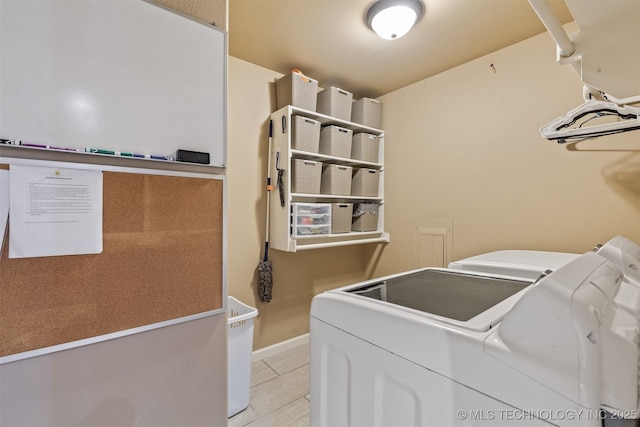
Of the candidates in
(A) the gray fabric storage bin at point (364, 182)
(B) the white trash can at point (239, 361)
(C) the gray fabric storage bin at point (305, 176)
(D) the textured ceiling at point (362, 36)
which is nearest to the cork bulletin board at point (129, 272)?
(B) the white trash can at point (239, 361)

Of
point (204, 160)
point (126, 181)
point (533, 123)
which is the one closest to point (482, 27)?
point (533, 123)

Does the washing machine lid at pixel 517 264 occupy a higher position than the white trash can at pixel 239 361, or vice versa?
the washing machine lid at pixel 517 264

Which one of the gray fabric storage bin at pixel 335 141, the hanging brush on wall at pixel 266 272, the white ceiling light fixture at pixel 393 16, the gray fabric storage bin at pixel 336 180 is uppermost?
the white ceiling light fixture at pixel 393 16

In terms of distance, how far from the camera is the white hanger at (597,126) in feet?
3.65

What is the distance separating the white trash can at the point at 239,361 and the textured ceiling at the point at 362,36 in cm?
180

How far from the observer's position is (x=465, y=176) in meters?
2.25

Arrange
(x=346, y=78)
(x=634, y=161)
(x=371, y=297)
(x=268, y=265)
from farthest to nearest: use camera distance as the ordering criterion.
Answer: (x=346, y=78) < (x=268, y=265) < (x=634, y=161) < (x=371, y=297)

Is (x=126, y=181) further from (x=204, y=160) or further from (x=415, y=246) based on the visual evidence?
A: (x=415, y=246)

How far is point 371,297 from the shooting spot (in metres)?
0.84

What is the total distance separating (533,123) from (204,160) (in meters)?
2.10

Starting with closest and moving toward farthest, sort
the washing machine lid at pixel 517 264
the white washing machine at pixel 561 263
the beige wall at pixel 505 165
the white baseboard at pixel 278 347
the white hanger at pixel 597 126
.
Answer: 1. the white washing machine at pixel 561 263
2. the white hanger at pixel 597 126
3. the washing machine lid at pixel 517 264
4. the beige wall at pixel 505 165
5. the white baseboard at pixel 278 347

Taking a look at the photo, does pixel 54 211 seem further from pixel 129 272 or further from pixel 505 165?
pixel 505 165

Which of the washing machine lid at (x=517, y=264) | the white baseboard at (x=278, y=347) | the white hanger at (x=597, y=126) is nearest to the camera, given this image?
the white hanger at (x=597, y=126)

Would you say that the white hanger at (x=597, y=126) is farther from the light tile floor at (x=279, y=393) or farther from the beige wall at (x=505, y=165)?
the light tile floor at (x=279, y=393)
